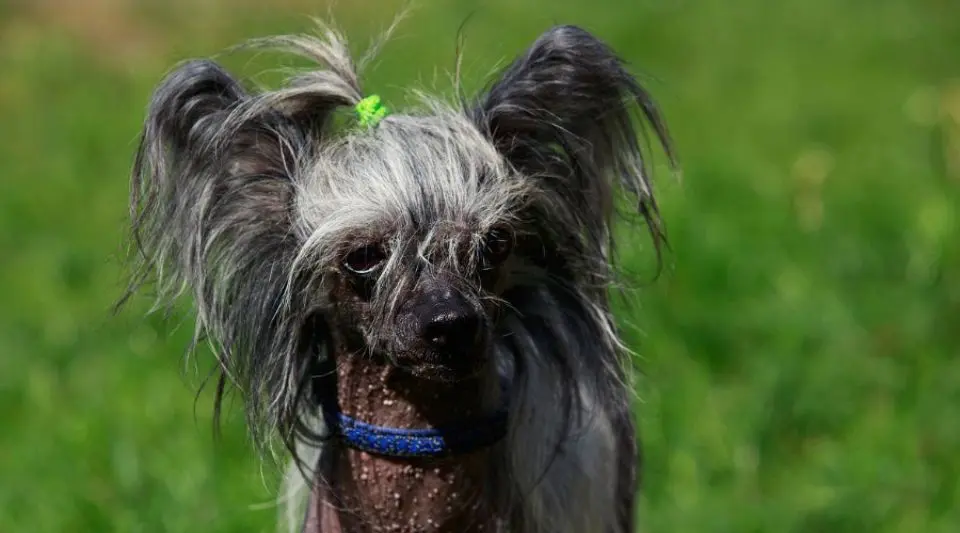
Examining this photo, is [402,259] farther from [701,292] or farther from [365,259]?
[701,292]

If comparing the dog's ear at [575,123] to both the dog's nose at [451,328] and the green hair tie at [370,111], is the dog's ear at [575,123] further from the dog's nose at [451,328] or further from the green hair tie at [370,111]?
the dog's nose at [451,328]

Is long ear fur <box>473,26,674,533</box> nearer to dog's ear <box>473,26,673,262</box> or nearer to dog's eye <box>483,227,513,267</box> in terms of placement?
dog's ear <box>473,26,673,262</box>

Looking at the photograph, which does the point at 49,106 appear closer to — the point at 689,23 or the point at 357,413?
the point at 689,23

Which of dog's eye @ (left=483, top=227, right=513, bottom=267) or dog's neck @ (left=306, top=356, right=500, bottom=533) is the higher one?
dog's eye @ (left=483, top=227, right=513, bottom=267)

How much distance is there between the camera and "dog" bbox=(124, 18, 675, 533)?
97.0 inches

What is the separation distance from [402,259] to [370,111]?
32cm

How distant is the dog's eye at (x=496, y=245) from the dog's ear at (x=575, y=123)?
0.17 m

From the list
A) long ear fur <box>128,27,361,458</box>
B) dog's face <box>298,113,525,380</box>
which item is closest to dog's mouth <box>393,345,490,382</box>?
dog's face <box>298,113,525,380</box>

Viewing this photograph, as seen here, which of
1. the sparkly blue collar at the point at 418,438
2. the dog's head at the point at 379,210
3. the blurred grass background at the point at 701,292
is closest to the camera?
the dog's head at the point at 379,210

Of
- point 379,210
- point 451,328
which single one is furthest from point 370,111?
point 451,328

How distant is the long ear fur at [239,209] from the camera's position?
2510 millimetres

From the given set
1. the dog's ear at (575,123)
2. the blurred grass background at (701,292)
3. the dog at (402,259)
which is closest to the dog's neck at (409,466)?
the dog at (402,259)

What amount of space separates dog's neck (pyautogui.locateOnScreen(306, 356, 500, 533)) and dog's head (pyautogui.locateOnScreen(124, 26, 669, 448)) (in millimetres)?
79

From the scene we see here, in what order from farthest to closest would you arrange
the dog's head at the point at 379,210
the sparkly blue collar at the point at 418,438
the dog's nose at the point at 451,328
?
the sparkly blue collar at the point at 418,438, the dog's head at the point at 379,210, the dog's nose at the point at 451,328
